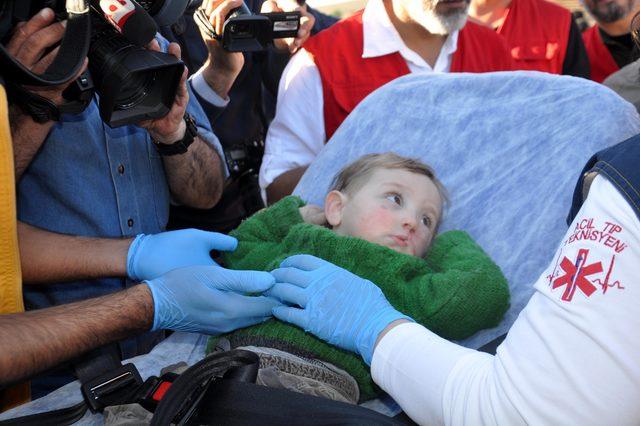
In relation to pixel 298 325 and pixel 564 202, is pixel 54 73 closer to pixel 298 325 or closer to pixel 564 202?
pixel 298 325

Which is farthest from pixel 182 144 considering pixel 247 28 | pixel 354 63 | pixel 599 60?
pixel 599 60

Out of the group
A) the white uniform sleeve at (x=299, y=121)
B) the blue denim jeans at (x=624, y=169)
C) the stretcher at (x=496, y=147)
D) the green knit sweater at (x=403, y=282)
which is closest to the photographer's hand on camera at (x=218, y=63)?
the white uniform sleeve at (x=299, y=121)

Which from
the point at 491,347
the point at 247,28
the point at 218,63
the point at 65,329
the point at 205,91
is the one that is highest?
the point at 247,28

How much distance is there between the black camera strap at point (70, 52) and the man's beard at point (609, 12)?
293cm

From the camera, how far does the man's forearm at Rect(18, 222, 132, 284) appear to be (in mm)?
1897

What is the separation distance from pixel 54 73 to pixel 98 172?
1.76ft

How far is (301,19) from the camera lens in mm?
2912

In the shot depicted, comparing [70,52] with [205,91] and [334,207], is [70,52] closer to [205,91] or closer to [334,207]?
[334,207]

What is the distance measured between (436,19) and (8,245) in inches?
82.0

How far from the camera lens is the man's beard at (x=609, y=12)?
3.58m

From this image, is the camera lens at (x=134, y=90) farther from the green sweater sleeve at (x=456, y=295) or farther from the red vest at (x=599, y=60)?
the red vest at (x=599, y=60)

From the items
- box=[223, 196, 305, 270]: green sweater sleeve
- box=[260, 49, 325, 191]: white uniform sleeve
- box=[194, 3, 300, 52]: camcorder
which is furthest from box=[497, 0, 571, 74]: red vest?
box=[223, 196, 305, 270]: green sweater sleeve

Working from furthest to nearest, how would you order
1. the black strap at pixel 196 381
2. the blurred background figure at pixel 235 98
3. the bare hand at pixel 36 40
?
the blurred background figure at pixel 235 98 → the bare hand at pixel 36 40 → the black strap at pixel 196 381

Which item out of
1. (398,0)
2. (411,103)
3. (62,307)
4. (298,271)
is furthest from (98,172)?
(398,0)
